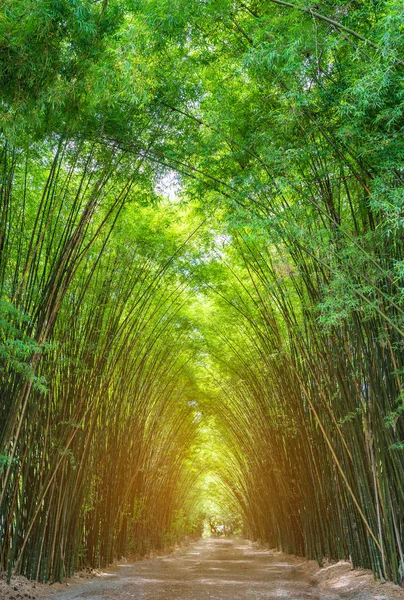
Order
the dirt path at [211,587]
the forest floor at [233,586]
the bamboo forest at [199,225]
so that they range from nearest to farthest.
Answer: the bamboo forest at [199,225], the forest floor at [233,586], the dirt path at [211,587]

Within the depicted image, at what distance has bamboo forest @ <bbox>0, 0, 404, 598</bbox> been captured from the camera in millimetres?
3250

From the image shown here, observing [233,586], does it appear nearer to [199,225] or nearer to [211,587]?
[211,587]

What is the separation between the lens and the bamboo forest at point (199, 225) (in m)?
3.25

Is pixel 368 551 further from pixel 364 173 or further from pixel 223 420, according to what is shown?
pixel 223 420

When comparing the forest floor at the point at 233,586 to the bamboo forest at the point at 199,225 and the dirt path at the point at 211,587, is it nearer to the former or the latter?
the dirt path at the point at 211,587

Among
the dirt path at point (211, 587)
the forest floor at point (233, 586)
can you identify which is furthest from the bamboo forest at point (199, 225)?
the dirt path at point (211, 587)

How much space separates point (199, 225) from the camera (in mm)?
6863

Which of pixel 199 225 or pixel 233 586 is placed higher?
pixel 199 225

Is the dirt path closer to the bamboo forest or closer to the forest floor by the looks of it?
the forest floor

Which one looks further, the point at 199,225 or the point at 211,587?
the point at 199,225

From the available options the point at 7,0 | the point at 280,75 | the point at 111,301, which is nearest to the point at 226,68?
the point at 280,75

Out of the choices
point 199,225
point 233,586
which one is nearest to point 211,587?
point 233,586

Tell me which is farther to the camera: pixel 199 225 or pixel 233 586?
pixel 199 225

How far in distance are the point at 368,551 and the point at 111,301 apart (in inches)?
162
